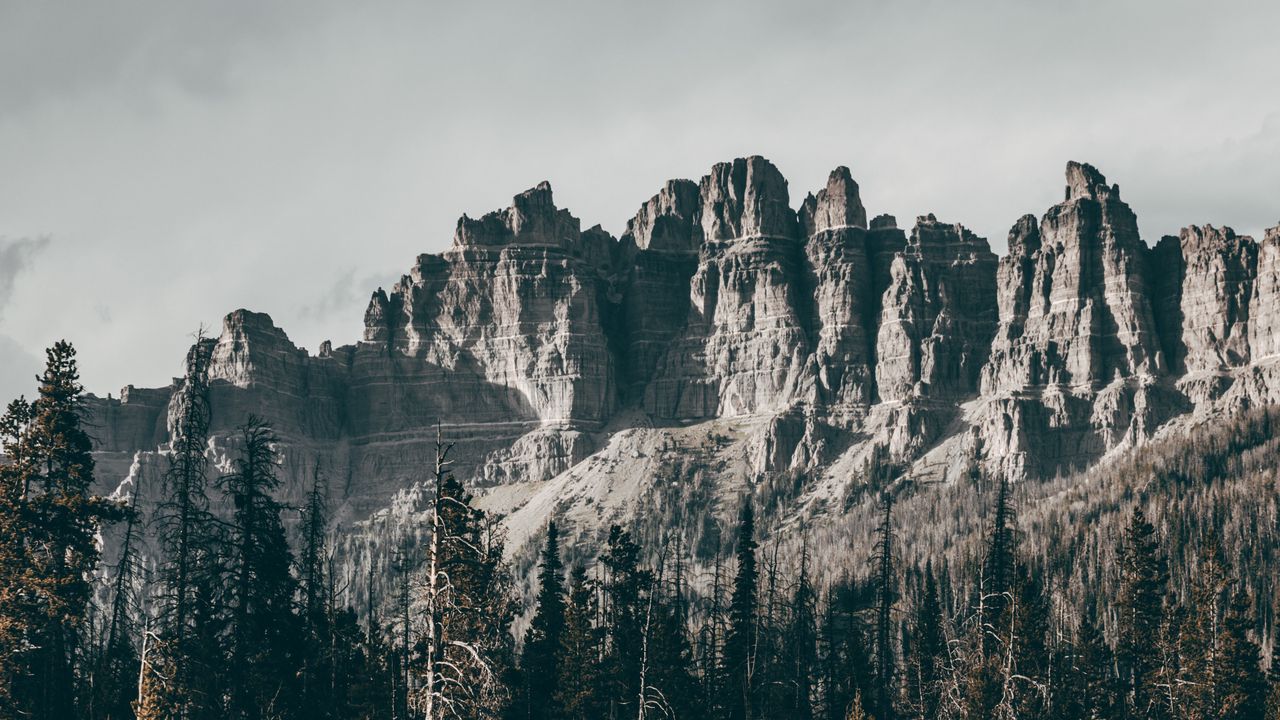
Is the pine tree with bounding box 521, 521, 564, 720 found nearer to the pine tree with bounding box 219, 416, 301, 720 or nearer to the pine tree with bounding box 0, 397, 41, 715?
the pine tree with bounding box 219, 416, 301, 720

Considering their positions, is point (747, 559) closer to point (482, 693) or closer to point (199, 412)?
point (199, 412)

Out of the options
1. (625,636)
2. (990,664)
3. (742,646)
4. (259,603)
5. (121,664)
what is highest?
(742,646)

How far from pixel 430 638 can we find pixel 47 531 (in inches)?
924

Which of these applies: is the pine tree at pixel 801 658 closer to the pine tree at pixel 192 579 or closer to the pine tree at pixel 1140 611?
the pine tree at pixel 1140 611

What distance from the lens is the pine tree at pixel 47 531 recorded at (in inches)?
2520

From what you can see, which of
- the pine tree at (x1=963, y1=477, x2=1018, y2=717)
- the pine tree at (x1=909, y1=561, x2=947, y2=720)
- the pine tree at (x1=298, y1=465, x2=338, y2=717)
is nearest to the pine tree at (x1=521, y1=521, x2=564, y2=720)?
the pine tree at (x1=298, y1=465, x2=338, y2=717)

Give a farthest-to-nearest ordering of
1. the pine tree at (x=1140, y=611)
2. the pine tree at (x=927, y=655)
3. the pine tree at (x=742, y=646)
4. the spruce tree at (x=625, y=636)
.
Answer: the pine tree at (x=742, y=646) < the pine tree at (x=1140, y=611) < the pine tree at (x=927, y=655) < the spruce tree at (x=625, y=636)

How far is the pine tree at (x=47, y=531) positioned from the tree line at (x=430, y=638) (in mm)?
77

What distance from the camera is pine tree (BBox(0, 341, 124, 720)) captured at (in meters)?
64.0

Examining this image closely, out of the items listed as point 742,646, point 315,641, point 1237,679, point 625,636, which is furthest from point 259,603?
point 1237,679

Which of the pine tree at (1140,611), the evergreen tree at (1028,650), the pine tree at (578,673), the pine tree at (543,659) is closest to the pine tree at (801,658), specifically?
the evergreen tree at (1028,650)

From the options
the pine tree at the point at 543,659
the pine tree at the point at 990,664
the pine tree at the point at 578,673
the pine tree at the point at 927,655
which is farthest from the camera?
the pine tree at the point at 927,655

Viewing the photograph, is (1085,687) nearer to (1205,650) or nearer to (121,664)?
(1205,650)

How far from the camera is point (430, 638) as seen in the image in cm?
4719
